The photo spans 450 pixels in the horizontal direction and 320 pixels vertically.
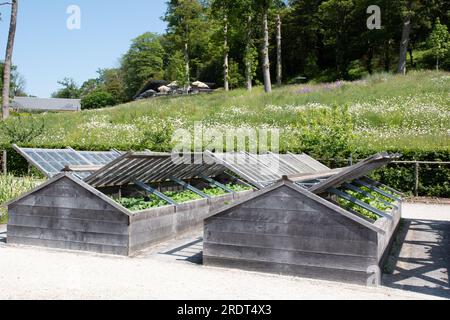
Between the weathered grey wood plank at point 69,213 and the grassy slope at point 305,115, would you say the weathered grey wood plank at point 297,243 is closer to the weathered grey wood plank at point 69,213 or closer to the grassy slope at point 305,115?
the weathered grey wood plank at point 69,213

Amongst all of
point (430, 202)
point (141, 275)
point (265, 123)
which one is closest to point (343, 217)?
point (141, 275)

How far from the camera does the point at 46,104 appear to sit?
318 ft

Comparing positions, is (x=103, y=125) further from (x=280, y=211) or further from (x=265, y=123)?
(x=280, y=211)

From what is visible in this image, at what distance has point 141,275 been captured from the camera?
21.3ft

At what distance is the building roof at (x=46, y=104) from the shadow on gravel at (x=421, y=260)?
296ft

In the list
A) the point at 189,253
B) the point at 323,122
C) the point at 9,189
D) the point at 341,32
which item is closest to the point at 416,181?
the point at 323,122

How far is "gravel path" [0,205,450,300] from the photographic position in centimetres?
563

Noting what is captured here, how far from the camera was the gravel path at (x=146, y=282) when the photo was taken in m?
5.63

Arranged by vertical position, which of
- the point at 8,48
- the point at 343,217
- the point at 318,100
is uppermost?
the point at 8,48

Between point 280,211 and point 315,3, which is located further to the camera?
point 315,3

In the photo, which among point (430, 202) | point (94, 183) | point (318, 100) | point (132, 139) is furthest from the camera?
point (318, 100)

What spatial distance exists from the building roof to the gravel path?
91065 mm

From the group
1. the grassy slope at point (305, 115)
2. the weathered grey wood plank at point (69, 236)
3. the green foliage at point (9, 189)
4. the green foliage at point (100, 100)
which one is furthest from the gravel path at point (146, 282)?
the green foliage at point (100, 100)

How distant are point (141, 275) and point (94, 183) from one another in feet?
8.25
